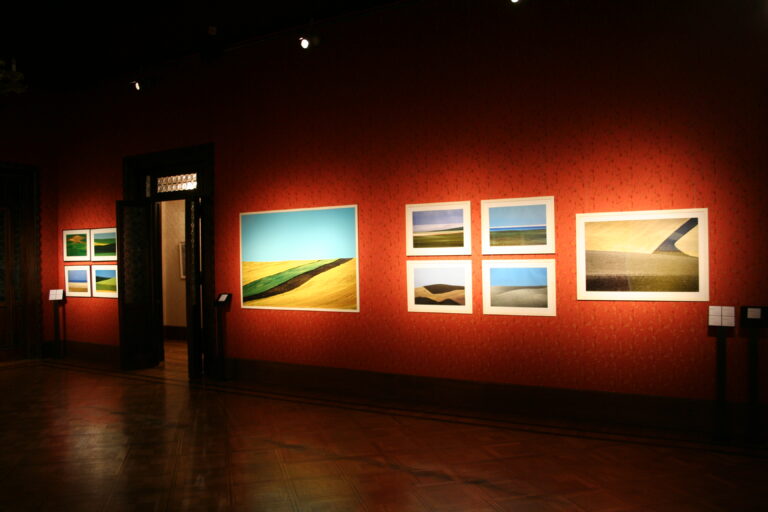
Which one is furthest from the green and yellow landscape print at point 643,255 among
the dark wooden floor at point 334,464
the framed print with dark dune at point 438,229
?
the dark wooden floor at point 334,464

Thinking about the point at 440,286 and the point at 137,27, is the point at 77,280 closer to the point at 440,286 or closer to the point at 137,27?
the point at 137,27

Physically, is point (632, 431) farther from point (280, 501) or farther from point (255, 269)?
point (255, 269)

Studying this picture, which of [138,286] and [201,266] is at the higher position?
[201,266]

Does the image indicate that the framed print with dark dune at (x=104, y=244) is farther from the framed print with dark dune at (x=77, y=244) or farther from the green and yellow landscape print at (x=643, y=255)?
the green and yellow landscape print at (x=643, y=255)

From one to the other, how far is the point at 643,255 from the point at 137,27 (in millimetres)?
5910

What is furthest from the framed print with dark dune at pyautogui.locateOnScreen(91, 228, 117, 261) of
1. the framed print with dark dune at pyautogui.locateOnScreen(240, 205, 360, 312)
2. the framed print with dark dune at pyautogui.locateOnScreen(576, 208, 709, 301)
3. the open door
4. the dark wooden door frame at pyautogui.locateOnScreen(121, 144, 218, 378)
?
the framed print with dark dune at pyautogui.locateOnScreen(576, 208, 709, 301)

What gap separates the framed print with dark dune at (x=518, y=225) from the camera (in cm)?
465

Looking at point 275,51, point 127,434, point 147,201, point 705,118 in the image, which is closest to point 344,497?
point 127,434

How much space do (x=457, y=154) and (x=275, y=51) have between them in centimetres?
265

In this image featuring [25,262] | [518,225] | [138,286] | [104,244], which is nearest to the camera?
[518,225]

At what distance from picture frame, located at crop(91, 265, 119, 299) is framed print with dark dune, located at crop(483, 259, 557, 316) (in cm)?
559

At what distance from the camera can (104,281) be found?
771 centimetres

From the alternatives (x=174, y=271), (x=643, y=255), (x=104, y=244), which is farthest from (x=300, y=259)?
(x=174, y=271)

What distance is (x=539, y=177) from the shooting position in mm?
4699
